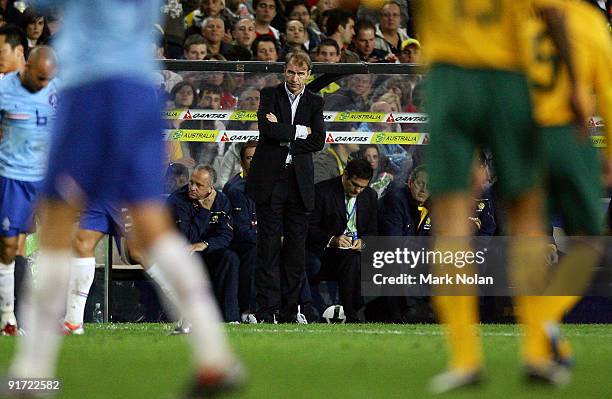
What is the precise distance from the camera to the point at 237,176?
14.2 meters

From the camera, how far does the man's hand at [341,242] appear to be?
1377 centimetres

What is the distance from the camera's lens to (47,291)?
5.32m

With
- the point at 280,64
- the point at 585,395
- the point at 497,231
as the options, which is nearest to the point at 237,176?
the point at 280,64

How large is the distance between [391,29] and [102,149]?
12540mm

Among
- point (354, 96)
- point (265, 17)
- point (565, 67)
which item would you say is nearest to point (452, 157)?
point (565, 67)

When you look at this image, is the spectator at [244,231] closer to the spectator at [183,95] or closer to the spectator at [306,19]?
the spectator at [183,95]

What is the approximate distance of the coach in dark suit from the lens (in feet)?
42.9

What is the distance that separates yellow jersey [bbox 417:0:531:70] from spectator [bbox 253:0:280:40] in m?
10.7

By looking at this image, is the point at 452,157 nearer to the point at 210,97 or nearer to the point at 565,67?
the point at 565,67

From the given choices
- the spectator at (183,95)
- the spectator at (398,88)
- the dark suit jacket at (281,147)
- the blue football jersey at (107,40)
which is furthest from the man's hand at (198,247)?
the blue football jersey at (107,40)

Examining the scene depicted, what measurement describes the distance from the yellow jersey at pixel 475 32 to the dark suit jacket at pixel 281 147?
22.6 feet

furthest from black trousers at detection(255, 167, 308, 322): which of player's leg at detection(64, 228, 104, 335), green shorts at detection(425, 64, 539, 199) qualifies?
green shorts at detection(425, 64, 539, 199)

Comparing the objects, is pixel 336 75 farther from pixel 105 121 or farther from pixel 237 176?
pixel 105 121

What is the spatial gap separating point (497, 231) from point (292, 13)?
4844mm
